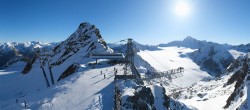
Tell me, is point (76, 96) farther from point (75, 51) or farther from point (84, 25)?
point (84, 25)

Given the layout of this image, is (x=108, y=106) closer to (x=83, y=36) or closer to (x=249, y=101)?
(x=249, y=101)

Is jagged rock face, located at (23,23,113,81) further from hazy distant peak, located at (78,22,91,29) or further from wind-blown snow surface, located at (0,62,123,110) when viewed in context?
wind-blown snow surface, located at (0,62,123,110)

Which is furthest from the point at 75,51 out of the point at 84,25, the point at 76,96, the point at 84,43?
the point at 76,96

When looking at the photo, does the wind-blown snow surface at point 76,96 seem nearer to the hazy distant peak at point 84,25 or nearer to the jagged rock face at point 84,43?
the jagged rock face at point 84,43

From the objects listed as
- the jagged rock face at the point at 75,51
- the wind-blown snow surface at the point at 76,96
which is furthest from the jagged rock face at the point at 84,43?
the wind-blown snow surface at the point at 76,96

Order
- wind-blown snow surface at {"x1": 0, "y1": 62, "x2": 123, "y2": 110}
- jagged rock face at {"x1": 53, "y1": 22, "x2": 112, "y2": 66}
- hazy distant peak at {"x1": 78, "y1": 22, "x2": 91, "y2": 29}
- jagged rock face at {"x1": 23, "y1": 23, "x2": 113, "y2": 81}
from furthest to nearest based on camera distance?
hazy distant peak at {"x1": 78, "y1": 22, "x2": 91, "y2": 29}
jagged rock face at {"x1": 53, "y1": 22, "x2": 112, "y2": 66}
jagged rock face at {"x1": 23, "y1": 23, "x2": 113, "y2": 81}
wind-blown snow surface at {"x1": 0, "y1": 62, "x2": 123, "y2": 110}

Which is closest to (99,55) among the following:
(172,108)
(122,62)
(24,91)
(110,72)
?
(122,62)

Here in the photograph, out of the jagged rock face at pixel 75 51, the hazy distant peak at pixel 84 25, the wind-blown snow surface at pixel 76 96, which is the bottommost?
the wind-blown snow surface at pixel 76 96

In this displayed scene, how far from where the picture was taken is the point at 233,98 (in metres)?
81.2

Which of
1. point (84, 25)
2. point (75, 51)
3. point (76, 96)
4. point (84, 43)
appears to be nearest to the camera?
point (76, 96)

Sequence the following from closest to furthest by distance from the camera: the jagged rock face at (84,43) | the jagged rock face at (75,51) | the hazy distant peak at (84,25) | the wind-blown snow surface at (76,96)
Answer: the wind-blown snow surface at (76,96) → the jagged rock face at (75,51) → the jagged rock face at (84,43) → the hazy distant peak at (84,25)

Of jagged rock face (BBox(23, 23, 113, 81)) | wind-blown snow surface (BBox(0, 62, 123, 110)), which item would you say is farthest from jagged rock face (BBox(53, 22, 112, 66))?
wind-blown snow surface (BBox(0, 62, 123, 110))

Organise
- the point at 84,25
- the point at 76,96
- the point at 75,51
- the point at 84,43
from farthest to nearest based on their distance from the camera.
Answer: the point at 84,25, the point at 84,43, the point at 75,51, the point at 76,96

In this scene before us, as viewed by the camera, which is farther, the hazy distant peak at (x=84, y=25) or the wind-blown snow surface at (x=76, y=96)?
the hazy distant peak at (x=84, y=25)
